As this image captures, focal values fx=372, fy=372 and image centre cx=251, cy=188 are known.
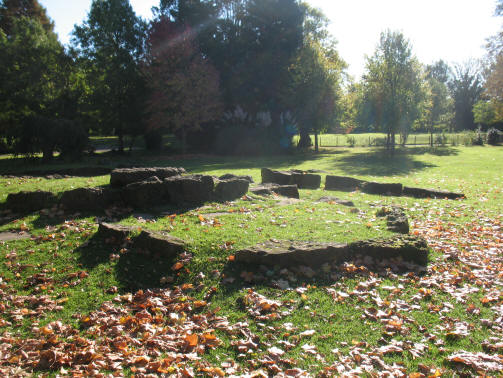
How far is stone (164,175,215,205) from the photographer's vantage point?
9.27 meters

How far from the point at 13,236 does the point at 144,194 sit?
2.82m

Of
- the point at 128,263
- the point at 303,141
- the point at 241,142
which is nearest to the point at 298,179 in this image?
the point at 128,263

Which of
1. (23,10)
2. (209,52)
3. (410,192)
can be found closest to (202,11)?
(209,52)

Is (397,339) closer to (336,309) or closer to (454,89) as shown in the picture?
(336,309)

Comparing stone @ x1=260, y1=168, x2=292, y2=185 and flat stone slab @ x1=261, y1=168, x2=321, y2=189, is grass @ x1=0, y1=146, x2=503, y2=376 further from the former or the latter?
flat stone slab @ x1=261, y1=168, x2=321, y2=189

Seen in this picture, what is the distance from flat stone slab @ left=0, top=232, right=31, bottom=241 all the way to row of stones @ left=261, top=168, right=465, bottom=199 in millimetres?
7317

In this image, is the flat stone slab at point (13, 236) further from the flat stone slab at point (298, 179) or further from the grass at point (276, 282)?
the flat stone slab at point (298, 179)

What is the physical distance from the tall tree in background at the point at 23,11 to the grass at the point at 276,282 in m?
39.5

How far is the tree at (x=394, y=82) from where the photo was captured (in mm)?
30750

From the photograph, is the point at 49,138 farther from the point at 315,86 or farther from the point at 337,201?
the point at 315,86

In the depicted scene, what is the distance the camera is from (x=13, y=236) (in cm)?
737

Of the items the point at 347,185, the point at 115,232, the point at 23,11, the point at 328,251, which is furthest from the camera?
the point at 23,11

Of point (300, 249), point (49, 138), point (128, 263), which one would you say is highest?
point (49, 138)

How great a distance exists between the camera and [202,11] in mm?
33188
